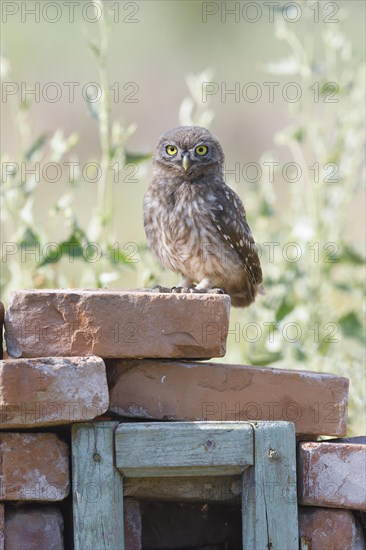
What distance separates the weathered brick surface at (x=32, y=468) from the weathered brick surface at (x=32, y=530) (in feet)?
0.36

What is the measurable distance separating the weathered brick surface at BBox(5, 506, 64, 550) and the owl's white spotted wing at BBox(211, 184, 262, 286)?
88.3 inches

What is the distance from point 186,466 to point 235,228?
2077 mm

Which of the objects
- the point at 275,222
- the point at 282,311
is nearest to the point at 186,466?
the point at 282,311

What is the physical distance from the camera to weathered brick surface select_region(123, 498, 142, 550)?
4.27 metres

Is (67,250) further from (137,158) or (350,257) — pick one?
(350,257)

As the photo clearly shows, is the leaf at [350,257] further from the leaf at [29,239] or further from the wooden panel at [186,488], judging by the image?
the wooden panel at [186,488]

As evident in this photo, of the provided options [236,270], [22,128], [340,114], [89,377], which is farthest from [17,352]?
[340,114]

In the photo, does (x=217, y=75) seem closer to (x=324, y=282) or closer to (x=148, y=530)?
(x=324, y=282)

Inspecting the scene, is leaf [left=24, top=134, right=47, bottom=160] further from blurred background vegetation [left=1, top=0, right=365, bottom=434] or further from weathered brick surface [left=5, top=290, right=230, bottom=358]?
weathered brick surface [left=5, top=290, right=230, bottom=358]

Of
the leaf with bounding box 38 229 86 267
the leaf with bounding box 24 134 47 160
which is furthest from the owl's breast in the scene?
the leaf with bounding box 24 134 47 160

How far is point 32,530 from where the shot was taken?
13.1ft

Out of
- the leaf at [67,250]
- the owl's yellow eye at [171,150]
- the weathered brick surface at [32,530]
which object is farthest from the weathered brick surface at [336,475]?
the owl's yellow eye at [171,150]

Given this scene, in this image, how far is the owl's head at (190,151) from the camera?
5895 millimetres

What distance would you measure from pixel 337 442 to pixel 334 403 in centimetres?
16
